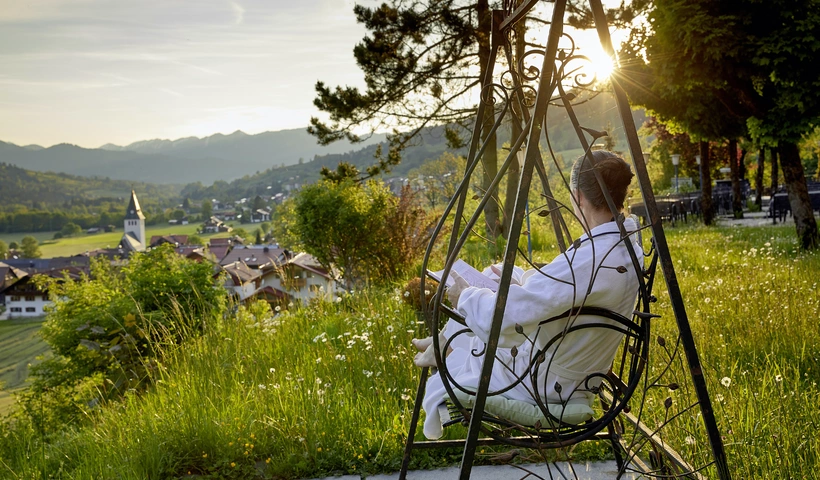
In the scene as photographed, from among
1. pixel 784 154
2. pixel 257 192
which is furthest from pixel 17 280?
pixel 784 154

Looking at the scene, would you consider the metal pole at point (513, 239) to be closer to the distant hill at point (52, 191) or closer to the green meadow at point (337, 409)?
the green meadow at point (337, 409)

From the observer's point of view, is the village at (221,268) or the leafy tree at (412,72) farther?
the leafy tree at (412,72)

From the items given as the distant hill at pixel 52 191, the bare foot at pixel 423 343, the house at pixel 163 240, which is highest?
the distant hill at pixel 52 191

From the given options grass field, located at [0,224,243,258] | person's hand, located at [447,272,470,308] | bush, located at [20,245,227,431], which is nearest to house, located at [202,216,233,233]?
grass field, located at [0,224,243,258]

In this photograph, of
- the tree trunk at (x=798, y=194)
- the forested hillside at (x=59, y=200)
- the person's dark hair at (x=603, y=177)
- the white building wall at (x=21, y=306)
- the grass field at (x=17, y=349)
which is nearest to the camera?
the person's dark hair at (x=603, y=177)

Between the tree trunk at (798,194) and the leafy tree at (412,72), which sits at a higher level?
the leafy tree at (412,72)

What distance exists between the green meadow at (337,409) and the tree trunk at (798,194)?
4604mm

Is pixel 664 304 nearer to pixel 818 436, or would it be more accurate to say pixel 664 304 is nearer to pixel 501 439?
pixel 818 436

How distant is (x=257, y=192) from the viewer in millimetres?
136375

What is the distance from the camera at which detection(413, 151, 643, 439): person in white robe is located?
5.65 ft

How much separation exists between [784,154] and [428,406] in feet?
28.6

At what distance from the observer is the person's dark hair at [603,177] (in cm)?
188

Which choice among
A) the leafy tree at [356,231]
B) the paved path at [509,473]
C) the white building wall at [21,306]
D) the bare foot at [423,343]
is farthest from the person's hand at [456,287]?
the white building wall at [21,306]

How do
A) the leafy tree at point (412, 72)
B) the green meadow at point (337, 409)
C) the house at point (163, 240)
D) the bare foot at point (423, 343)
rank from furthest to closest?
the leafy tree at point (412, 72)
the house at point (163, 240)
the green meadow at point (337, 409)
the bare foot at point (423, 343)
